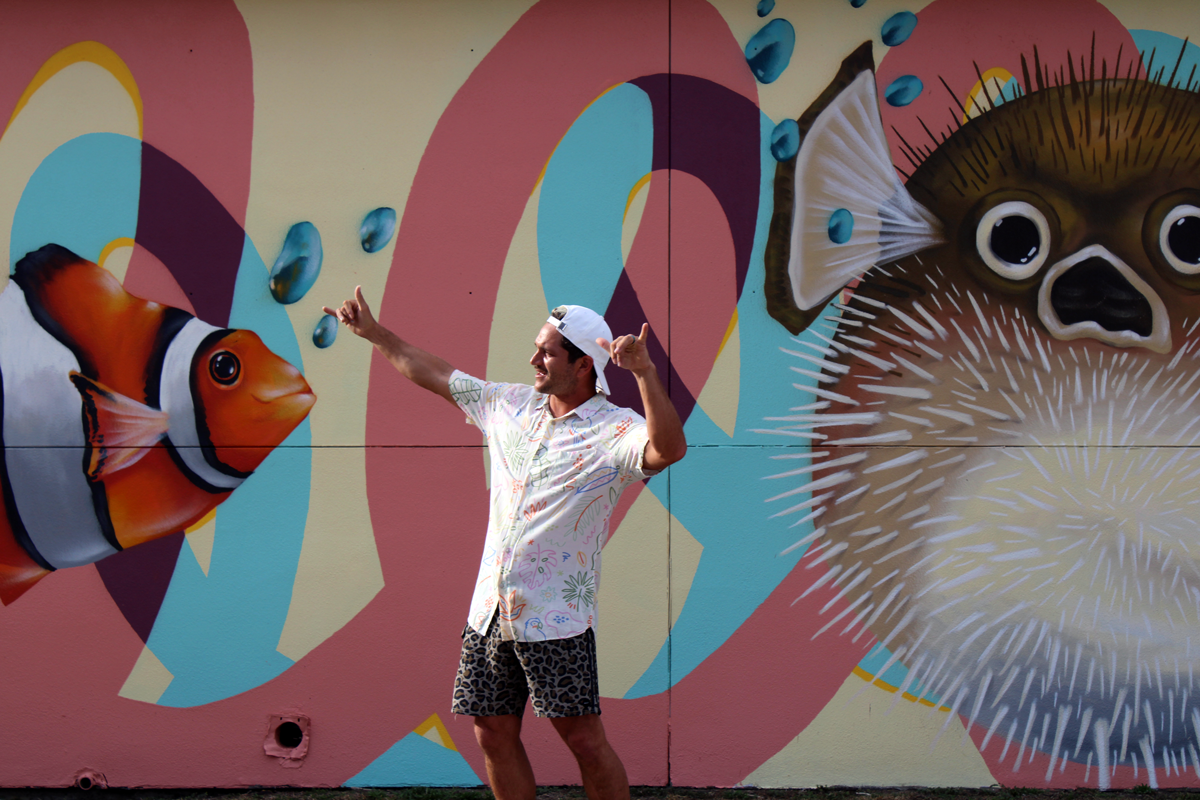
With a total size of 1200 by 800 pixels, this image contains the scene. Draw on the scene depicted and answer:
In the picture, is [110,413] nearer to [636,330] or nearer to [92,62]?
[92,62]

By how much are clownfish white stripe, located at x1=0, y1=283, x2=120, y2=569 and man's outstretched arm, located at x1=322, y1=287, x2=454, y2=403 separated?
1.61 meters

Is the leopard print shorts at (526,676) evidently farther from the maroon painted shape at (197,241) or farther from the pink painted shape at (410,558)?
the maroon painted shape at (197,241)

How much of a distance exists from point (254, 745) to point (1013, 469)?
3.22 meters

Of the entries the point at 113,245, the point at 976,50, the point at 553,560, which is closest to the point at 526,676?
the point at 553,560

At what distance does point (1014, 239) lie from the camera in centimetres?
372

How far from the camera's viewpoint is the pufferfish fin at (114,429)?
3758 mm

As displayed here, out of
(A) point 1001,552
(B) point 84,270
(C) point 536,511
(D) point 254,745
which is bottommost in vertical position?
(D) point 254,745

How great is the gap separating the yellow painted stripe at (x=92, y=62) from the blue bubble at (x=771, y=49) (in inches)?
98.5

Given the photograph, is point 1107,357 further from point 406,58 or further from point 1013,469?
point 406,58

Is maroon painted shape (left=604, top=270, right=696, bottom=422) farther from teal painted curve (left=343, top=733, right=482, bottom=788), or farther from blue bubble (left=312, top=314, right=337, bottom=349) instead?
teal painted curve (left=343, top=733, right=482, bottom=788)

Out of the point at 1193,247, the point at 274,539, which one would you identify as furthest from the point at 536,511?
the point at 1193,247

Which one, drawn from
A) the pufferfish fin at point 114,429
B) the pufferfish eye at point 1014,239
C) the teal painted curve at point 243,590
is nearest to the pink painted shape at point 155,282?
the teal painted curve at point 243,590

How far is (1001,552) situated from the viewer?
3678 millimetres

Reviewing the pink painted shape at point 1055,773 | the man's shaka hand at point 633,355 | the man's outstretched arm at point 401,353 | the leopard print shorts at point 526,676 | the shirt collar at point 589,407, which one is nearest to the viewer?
the man's shaka hand at point 633,355
